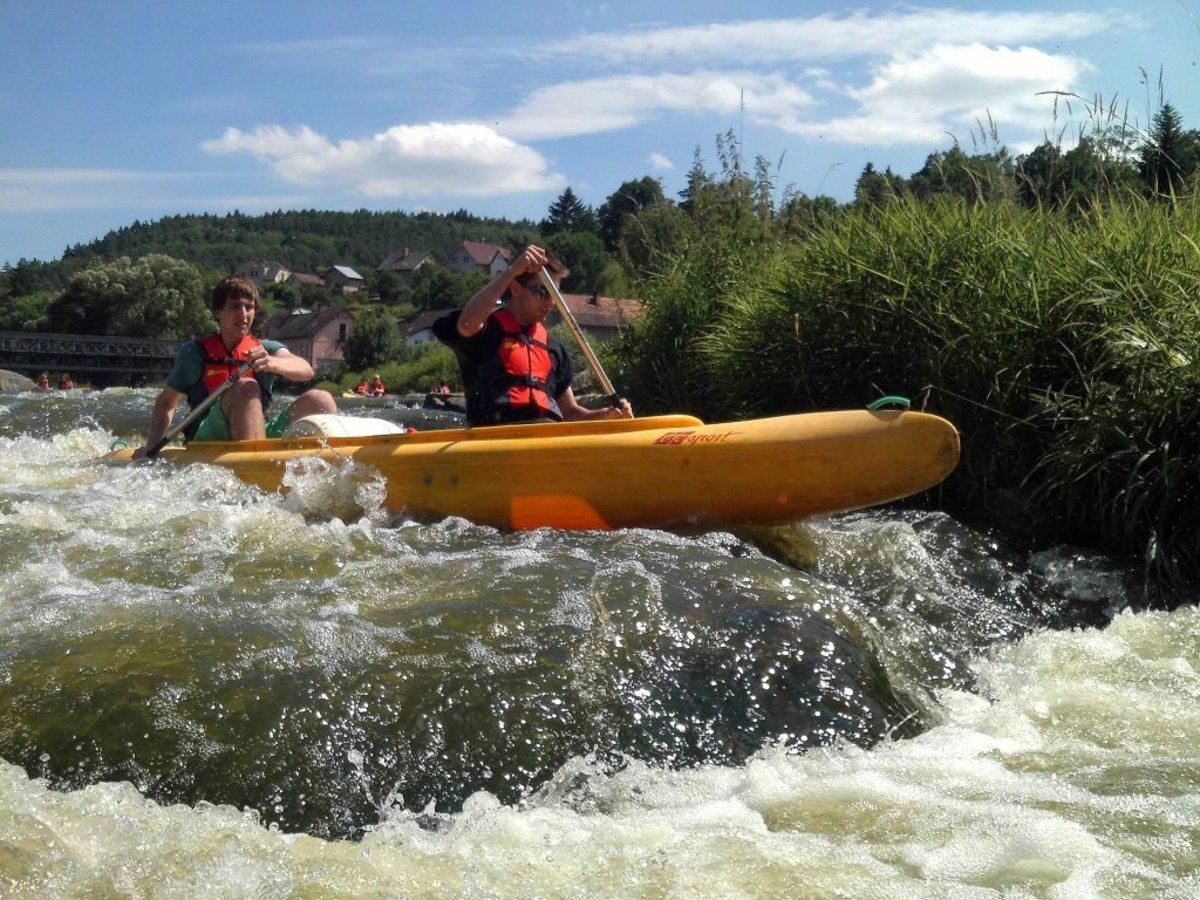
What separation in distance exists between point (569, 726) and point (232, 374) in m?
4.17

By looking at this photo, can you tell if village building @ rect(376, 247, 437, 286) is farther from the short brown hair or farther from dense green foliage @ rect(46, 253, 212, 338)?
the short brown hair

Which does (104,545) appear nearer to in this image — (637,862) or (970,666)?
(637,862)

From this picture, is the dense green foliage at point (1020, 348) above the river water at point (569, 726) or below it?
above

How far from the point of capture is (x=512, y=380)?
20.1 ft

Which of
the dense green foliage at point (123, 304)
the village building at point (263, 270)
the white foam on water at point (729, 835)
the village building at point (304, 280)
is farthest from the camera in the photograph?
the village building at point (263, 270)

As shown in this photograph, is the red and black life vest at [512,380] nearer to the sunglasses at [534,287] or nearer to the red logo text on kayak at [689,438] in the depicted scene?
the sunglasses at [534,287]

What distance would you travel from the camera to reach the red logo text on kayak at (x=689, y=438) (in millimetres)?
5090

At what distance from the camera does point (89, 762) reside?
2.79m

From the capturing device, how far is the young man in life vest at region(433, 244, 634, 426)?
19.9 ft

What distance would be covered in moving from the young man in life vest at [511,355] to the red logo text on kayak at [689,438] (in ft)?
2.60

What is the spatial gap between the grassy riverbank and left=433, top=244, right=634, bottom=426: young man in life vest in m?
1.32

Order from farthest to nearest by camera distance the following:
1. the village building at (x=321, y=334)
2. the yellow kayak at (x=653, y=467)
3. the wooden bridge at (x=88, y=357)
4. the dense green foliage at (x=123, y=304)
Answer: the village building at (x=321, y=334) → the dense green foliage at (x=123, y=304) → the wooden bridge at (x=88, y=357) → the yellow kayak at (x=653, y=467)

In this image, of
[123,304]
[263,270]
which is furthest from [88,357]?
[263,270]

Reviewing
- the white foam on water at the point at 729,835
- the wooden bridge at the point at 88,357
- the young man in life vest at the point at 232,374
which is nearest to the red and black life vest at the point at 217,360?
the young man in life vest at the point at 232,374
